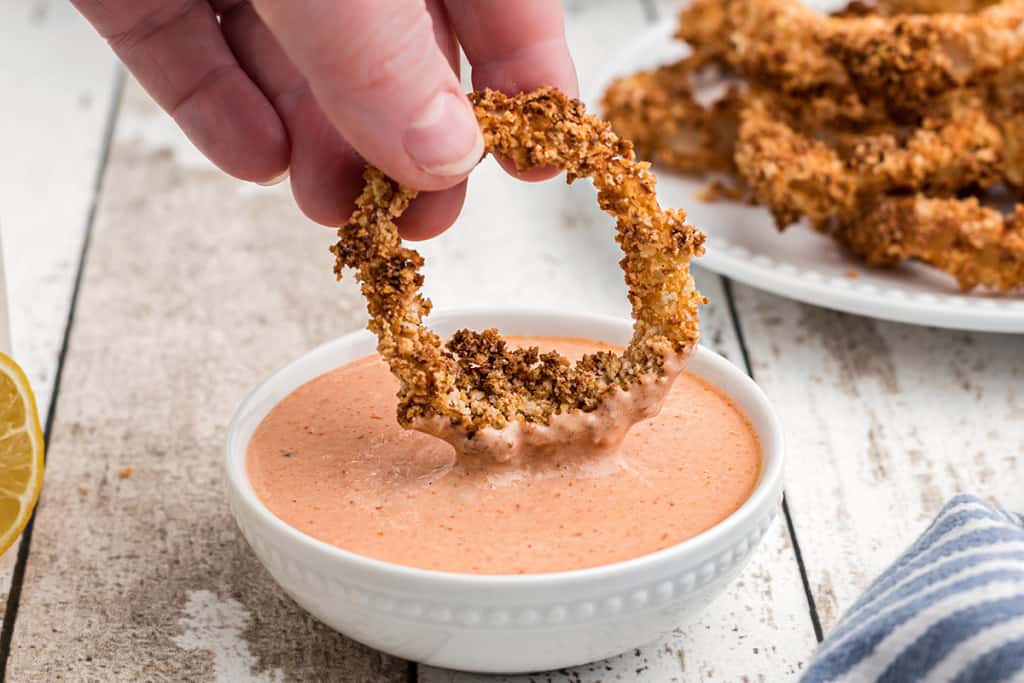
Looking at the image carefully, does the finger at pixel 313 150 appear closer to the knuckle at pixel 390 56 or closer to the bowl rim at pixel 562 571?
the bowl rim at pixel 562 571

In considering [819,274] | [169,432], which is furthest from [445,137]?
[819,274]

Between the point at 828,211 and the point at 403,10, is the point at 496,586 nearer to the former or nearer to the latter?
the point at 403,10

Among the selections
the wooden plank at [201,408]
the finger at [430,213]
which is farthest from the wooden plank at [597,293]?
the finger at [430,213]

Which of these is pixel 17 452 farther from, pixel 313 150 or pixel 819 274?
pixel 819 274

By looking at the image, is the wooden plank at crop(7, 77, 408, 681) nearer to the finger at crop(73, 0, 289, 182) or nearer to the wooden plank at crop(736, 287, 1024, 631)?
the finger at crop(73, 0, 289, 182)

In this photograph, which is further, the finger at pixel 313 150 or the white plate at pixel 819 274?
the white plate at pixel 819 274
